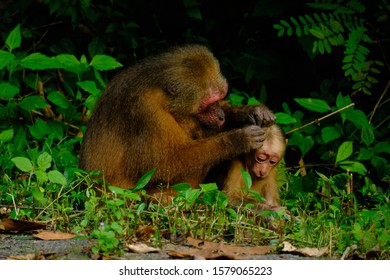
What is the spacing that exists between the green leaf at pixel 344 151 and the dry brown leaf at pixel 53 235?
325 centimetres

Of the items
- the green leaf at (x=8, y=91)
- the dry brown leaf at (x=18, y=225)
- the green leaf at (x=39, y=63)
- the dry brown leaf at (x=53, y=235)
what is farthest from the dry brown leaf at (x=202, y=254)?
the green leaf at (x=8, y=91)

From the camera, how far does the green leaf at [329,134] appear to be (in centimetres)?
825

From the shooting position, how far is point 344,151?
793cm

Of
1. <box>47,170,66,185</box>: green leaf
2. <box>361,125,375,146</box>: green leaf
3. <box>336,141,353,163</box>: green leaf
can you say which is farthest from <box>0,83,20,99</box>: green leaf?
<box>361,125,375,146</box>: green leaf

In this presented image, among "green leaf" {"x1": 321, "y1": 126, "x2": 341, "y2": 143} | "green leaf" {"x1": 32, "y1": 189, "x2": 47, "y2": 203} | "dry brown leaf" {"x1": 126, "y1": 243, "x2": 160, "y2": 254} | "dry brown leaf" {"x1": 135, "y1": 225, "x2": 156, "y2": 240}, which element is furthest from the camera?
"green leaf" {"x1": 321, "y1": 126, "x2": 341, "y2": 143}

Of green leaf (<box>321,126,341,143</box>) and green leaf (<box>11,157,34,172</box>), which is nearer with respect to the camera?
green leaf (<box>11,157,34,172</box>)

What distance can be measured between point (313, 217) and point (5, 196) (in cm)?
253

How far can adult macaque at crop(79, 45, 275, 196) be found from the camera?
666cm

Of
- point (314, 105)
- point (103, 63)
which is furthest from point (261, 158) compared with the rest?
point (103, 63)

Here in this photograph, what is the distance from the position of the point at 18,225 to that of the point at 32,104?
265 centimetres

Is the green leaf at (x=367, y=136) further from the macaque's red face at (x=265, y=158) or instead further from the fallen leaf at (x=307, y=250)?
the fallen leaf at (x=307, y=250)

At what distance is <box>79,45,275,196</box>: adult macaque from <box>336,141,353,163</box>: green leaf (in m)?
1.37

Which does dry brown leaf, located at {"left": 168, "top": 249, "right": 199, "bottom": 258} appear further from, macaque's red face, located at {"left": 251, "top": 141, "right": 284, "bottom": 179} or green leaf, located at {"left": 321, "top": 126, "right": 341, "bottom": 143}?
green leaf, located at {"left": 321, "top": 126, "right": 341, "bottom": 143}

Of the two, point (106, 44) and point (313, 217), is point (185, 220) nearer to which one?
point (313, 217)
